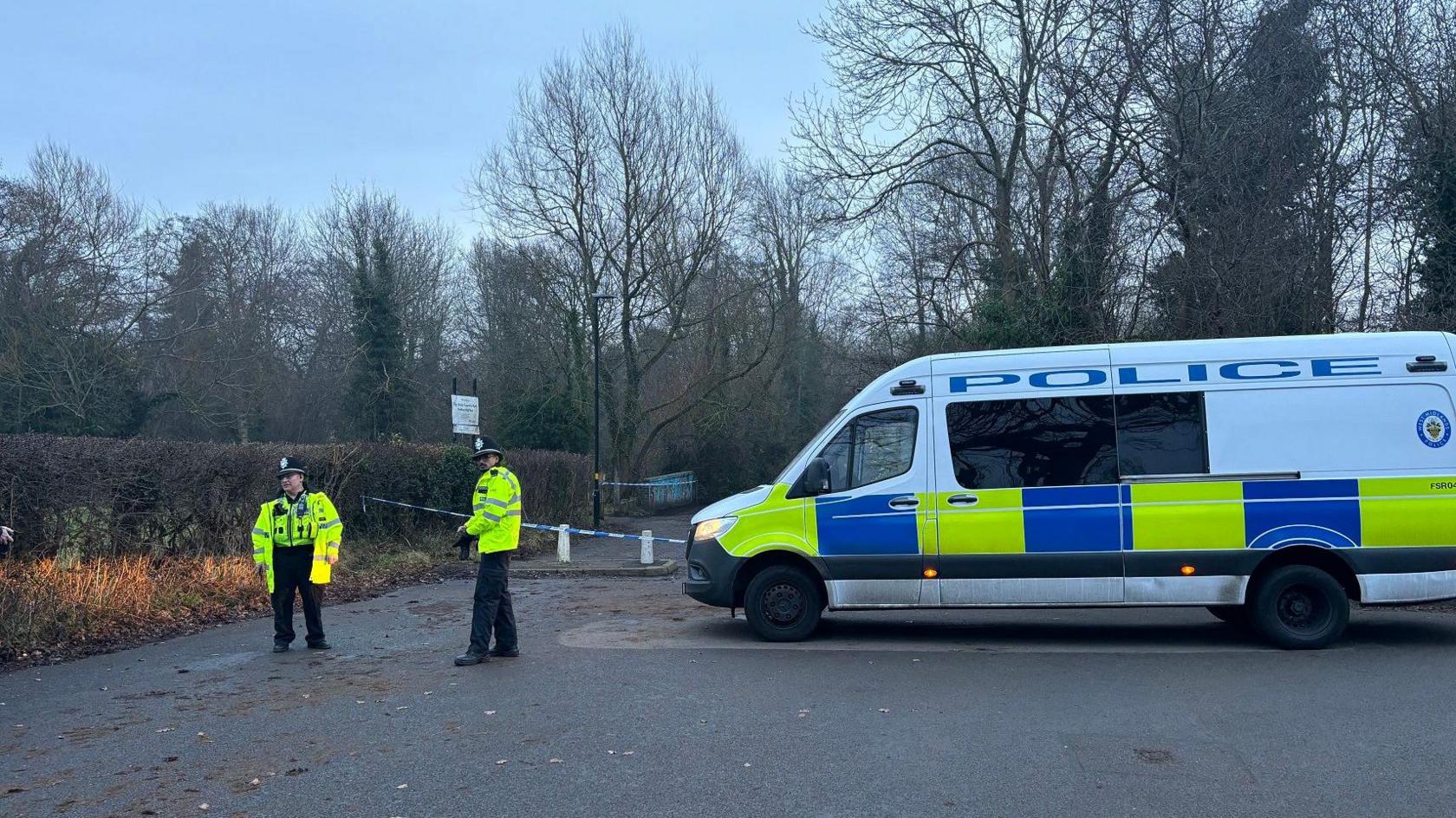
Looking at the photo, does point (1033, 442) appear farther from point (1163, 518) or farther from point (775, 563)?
point (775, 563)

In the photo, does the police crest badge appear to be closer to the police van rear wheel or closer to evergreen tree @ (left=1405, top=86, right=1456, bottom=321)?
the police van rear wheel

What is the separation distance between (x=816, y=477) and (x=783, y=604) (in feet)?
3.92

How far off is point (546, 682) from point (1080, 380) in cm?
522

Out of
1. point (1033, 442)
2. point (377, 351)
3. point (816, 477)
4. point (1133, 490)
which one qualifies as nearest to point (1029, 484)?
point (1033, 442)

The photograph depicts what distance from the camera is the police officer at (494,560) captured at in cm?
863

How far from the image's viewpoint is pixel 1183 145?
56.1ft

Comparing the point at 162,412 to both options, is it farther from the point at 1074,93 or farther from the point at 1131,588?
the point at 1131,588

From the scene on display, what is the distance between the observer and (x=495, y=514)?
8797 millimetres

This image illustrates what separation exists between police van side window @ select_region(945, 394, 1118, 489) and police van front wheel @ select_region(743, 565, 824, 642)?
1.68 m

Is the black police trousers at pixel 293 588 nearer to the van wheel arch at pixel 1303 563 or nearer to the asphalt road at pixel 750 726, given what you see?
the asphalt road at pixel 750 726

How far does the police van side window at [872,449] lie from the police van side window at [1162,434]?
5.93 feet

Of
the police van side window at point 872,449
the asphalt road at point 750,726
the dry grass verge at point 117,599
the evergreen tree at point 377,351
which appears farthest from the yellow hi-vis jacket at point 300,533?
the evergreen tree at point 377,351

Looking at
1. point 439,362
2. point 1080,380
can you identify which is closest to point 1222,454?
point 1080,380

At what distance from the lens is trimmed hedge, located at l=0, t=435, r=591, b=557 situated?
10961 millimetres
